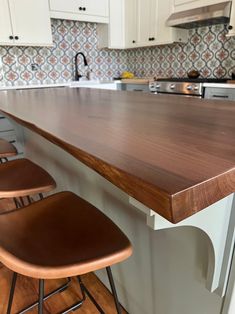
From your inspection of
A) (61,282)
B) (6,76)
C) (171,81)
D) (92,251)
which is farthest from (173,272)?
(6,76)

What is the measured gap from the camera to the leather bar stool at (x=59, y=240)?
1.97 feet

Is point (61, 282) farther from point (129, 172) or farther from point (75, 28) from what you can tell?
point (75, 28)

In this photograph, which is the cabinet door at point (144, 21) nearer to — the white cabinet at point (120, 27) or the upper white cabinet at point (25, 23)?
the white cabinet at point (120, 27)

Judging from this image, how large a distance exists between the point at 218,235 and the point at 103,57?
4.20 metres

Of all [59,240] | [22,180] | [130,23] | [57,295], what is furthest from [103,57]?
[59,240]

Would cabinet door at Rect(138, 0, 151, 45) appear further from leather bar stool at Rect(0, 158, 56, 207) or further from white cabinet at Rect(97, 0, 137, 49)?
leather bar stool at Rect(0, 158, 56, 207)

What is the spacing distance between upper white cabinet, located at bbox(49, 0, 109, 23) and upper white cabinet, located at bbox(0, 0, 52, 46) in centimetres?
14

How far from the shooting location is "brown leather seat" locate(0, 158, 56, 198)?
108 centimetres

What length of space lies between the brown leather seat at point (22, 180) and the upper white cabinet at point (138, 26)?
2.87 m

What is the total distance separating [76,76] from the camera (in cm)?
404

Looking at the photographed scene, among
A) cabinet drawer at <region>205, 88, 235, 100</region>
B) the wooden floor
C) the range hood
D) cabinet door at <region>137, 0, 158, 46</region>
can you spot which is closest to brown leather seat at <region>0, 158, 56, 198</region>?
the wooden floor

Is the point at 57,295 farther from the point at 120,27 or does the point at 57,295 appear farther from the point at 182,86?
the point at 120,27

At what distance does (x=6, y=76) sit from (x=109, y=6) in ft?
6.03

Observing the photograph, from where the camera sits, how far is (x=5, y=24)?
3.15 m
